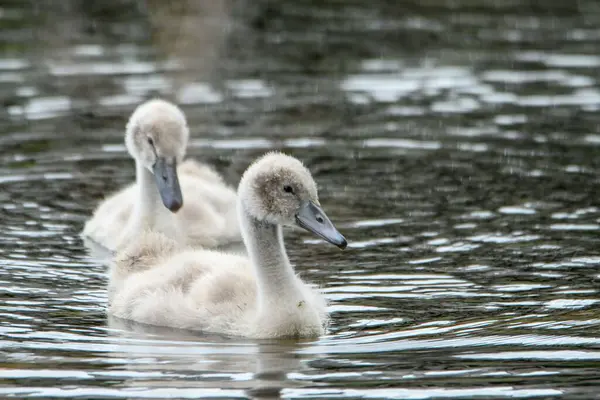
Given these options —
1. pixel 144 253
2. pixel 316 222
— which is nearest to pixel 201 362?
pixel 316 222

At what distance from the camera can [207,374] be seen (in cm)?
788

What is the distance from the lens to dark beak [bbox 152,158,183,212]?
10.9m

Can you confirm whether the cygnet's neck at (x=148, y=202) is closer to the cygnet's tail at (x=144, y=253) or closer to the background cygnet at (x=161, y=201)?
the background cygnet at (x=161, y=201)

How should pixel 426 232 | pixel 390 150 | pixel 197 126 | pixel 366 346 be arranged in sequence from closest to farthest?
pixel 366 346 → pixel 426 232 → pixel 390 150 → pixel 197 126

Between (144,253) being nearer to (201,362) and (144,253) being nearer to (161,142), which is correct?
(161,142)

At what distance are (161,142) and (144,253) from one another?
163cm

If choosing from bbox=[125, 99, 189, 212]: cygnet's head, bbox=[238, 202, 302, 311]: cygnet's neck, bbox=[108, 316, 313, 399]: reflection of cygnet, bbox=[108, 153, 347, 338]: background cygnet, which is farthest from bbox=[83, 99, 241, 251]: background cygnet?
bbox=[108, 316, 313, 399]: reflection of cygnet

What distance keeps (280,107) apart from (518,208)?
4.47 metres

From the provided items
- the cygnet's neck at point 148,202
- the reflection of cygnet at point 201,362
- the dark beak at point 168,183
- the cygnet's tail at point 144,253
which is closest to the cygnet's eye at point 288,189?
the reflection of cygnet at point 201,362

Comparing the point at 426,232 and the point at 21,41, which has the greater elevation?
the point at 21,41

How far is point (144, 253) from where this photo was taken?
9836mm

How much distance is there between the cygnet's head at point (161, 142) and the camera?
11164 millimetres

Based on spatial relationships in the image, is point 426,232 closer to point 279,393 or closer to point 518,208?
point 518,208

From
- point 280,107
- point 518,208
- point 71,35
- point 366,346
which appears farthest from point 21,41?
point 366,346
